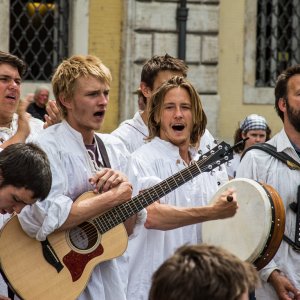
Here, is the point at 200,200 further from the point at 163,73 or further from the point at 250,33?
the point at 250,33

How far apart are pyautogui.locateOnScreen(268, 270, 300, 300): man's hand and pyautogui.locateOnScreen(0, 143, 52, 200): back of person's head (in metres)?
1.71

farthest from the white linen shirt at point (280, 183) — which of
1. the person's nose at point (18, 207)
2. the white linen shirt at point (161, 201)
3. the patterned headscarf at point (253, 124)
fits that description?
the patterned headscarf at point (253, 124)

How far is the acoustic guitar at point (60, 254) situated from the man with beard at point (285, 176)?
1104 mm

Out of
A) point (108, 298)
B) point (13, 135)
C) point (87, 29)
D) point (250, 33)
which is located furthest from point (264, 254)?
point (250, 33)

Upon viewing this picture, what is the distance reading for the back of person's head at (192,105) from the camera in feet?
21.8

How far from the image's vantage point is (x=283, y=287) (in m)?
6.42

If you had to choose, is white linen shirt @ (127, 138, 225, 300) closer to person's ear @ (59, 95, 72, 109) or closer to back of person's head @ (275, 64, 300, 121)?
person's ear @ (59, 95, 72, 109)

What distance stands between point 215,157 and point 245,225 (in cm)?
51

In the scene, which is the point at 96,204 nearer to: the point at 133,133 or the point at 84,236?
the point at 84,236

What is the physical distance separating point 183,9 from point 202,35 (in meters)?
0.57

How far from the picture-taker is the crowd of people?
18.5 ft

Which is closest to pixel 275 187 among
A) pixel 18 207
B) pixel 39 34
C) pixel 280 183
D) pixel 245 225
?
pixel 280 183

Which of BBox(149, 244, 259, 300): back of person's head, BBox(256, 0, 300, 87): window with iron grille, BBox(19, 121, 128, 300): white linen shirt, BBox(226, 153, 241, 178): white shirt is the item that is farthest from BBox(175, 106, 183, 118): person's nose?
BBox(256, 0, 300, 87): window with iron grille

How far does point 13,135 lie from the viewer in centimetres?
646
